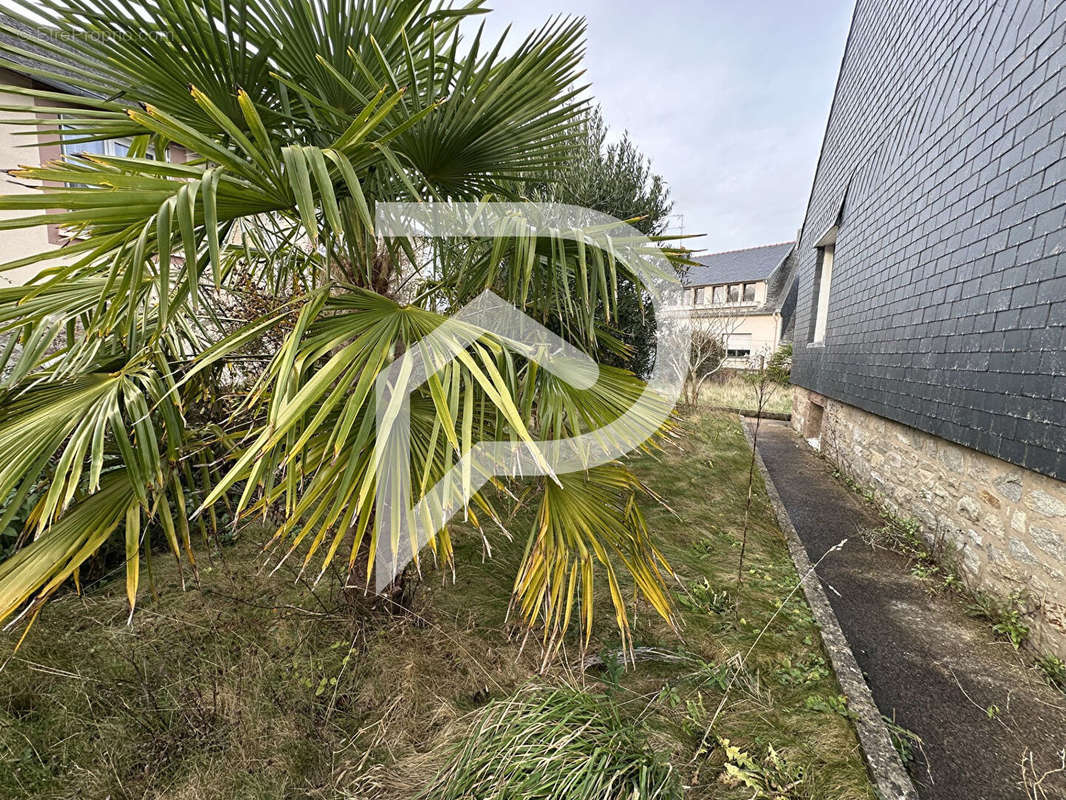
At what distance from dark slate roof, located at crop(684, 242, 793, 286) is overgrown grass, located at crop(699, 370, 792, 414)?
9747 millimetres

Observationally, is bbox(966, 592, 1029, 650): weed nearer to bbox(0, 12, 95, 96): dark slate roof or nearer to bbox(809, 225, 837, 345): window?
bbox(0, 12, 95, 96): dark slate roof

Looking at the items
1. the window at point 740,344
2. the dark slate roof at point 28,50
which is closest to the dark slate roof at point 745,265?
the window at point 740,344

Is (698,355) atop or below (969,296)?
below

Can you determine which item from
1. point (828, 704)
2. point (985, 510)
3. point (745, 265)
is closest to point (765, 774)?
point (828, 704)

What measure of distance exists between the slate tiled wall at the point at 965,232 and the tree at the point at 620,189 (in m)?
2.75

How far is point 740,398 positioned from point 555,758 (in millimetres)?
13193

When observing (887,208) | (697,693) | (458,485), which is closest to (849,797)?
(697,693)

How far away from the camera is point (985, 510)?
10.4 feet

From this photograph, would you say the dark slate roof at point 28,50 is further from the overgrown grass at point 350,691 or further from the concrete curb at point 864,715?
the concrete curb at point 864,715

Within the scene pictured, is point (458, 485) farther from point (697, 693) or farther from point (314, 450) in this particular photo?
point (697, 693)

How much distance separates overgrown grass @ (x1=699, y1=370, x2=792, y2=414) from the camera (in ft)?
40.3

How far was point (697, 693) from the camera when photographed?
6.91ft

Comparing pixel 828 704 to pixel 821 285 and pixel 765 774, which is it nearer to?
pixel 765 774

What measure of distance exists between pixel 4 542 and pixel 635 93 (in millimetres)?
7797
